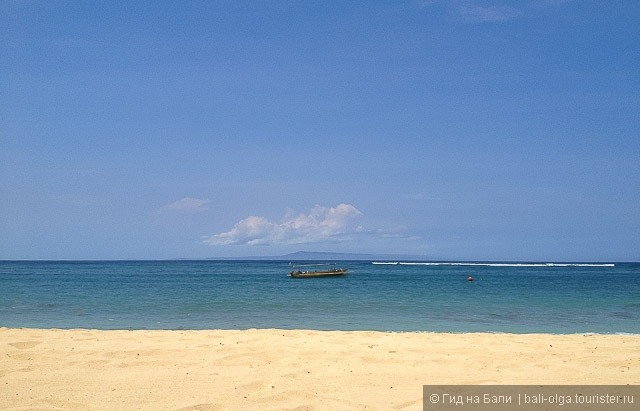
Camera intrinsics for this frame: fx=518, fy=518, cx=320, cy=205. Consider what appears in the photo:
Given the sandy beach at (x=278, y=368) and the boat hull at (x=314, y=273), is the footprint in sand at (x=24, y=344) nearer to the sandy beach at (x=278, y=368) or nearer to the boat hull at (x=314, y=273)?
the sandy beach at (x=278, y=368)

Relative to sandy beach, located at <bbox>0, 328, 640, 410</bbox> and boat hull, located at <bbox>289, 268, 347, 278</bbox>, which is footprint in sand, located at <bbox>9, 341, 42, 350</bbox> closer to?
sandy beach, located at <bbox>0, 328, 640, 410</bbox>

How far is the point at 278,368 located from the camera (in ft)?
26.7

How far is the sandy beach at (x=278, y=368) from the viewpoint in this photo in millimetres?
6594

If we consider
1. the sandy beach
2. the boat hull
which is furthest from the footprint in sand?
the boat hull

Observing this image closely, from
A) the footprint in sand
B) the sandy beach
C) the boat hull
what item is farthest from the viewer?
the boat hull

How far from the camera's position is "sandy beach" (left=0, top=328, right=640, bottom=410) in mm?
6594

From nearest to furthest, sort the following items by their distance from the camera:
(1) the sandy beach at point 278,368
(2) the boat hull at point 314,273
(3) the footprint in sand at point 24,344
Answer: (1) the sandy beach at point 278,368
(3) the footprint in sand at point 24,344
(2) the boat hull at point 314,273

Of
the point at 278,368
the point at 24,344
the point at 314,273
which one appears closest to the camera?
the point at 278,368

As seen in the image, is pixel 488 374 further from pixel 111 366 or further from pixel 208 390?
pixel 111 366

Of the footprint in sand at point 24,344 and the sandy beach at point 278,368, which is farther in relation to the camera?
the footprint in sand at point 24,344

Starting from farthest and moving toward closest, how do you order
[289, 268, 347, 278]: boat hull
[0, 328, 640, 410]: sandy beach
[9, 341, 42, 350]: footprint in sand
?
[289, 268, 347, 278]: boat hull, [9, 341, 42, 350]: footprint in sand, [0, 328, 640, 410]: sandy beach

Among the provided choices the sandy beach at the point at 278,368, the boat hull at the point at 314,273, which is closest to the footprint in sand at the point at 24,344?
the sandy beach at the point at 278,368

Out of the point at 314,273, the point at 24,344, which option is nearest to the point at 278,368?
the point at 24,344

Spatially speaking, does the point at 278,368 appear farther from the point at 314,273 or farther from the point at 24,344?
the point at 314,273
